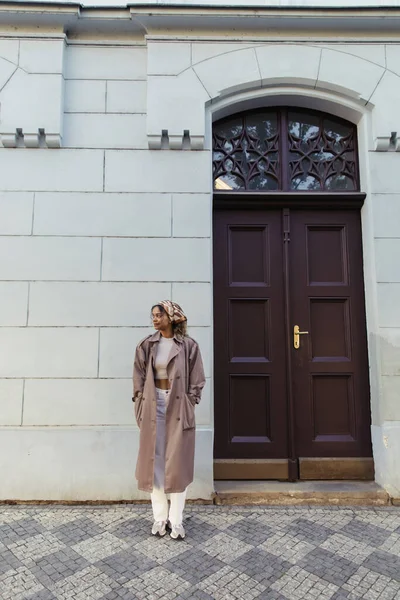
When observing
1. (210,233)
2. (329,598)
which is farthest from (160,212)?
(329,598)

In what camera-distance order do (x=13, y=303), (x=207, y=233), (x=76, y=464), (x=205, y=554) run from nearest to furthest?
(x=205, y=554)
(x=76, y=464)
(x=13, y=303)
(x=207, y=233)

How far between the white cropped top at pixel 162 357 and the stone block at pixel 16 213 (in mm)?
2030

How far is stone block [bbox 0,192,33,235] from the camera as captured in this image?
13.1ft

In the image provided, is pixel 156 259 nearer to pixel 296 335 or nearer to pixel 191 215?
pixel 191 215

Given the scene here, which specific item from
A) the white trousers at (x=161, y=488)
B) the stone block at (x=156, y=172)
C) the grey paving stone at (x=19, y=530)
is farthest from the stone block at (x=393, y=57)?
the grey paving stone at (x=19, y=530)

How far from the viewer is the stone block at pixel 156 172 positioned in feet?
13.4

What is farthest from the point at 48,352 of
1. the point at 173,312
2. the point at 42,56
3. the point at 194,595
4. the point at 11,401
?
Answer: the point at 42,56

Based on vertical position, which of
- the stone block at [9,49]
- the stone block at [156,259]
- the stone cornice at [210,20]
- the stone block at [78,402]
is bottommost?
the stone block at [78,402]

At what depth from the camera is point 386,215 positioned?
4105 mm

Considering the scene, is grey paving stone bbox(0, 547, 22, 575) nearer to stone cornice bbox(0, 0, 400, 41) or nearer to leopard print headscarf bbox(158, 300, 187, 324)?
leopard print headscarf bbox(158, 300, 187, 324)

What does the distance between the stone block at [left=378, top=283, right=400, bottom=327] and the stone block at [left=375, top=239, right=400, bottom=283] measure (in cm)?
7

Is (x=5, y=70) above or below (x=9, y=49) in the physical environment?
below

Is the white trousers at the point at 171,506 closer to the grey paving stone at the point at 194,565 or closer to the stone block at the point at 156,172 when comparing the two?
the grey paving stone at the point at 194,565

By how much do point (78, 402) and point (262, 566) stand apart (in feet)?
7.22
